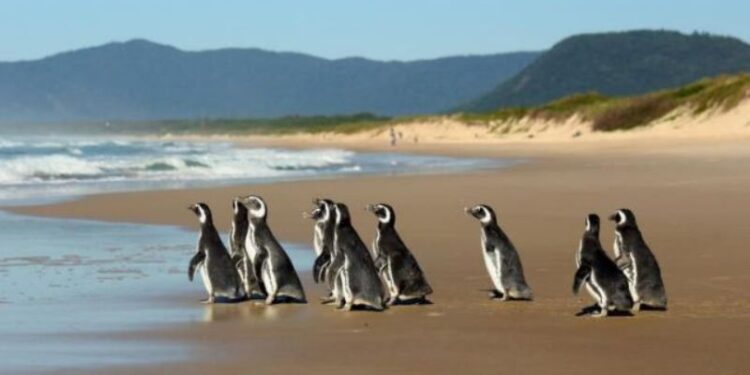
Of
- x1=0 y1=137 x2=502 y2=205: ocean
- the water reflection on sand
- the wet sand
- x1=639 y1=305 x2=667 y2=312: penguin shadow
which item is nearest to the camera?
the wet sand

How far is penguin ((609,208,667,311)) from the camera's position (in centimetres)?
896

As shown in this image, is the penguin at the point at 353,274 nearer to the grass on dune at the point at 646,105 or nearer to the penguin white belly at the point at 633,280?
the penguin white belly at the point at 633,280

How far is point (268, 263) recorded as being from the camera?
9789 mm

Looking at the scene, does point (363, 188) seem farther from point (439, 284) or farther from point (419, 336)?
point (419, 336)

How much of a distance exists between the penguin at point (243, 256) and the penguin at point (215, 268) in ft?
0.25

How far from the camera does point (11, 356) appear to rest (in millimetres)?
7273

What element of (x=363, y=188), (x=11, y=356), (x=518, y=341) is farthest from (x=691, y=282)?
(x=363, y=188)

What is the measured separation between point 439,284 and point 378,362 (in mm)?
3645

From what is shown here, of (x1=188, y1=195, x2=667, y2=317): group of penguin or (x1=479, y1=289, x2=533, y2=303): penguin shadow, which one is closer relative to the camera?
(x1=188, y1=195, x2=667, y2=317): group of penguin

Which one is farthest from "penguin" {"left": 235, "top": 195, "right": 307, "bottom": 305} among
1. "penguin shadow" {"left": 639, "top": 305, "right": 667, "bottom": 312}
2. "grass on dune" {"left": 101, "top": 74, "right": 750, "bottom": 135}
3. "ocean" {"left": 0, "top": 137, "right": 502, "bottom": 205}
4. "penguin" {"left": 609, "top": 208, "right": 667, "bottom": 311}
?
"grass on dune" {"left": 101, "top": 74, "right": 750, "bottom": 135}

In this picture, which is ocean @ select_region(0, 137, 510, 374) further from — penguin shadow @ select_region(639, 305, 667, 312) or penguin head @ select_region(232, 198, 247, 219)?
penguin shadow @ select_region(639, 305, 667, 312)

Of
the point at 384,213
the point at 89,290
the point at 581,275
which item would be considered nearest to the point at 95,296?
the point at 89,290

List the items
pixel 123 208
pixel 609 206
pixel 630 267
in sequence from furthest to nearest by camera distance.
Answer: pixel 123 208 → pixel 609 206 → pixel 630 267

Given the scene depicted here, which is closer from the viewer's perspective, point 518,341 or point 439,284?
point 518,341
